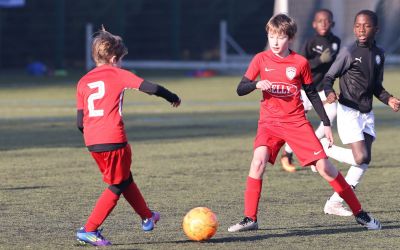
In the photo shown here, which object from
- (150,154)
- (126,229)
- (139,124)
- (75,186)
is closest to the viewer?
(126,229)

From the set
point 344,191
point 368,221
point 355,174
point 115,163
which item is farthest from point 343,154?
point 115,163

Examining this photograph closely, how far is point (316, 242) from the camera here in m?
7.84

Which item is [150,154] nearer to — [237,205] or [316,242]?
[237,205]

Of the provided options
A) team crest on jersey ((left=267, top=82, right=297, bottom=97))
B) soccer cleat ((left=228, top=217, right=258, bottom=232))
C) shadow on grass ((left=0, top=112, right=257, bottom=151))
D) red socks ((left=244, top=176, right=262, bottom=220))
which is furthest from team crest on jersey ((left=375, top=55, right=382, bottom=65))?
shadow on grass ((left=0, top=112, right=257, bottom=151))

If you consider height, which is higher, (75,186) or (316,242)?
(316,242)

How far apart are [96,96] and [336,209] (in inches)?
104

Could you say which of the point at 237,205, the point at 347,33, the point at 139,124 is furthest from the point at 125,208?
the point at 347,33

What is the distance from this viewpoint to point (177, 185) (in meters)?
11.0

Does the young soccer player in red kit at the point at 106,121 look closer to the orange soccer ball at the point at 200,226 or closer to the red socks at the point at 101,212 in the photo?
the red socks at the point at 101,212

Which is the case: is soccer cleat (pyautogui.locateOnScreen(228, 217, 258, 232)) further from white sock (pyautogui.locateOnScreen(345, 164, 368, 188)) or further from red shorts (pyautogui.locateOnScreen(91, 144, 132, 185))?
white sock (pyautogui.locateOnScreen(345, 164, 368, 188))

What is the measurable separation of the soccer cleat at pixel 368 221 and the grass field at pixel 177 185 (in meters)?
0.12

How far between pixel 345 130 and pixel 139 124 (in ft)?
29.6

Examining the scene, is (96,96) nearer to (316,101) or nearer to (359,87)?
(316,101)

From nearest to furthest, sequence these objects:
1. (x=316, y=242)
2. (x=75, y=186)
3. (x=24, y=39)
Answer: (x=316, y=242) < (x=75, y=186) < (x=24, y=39)
